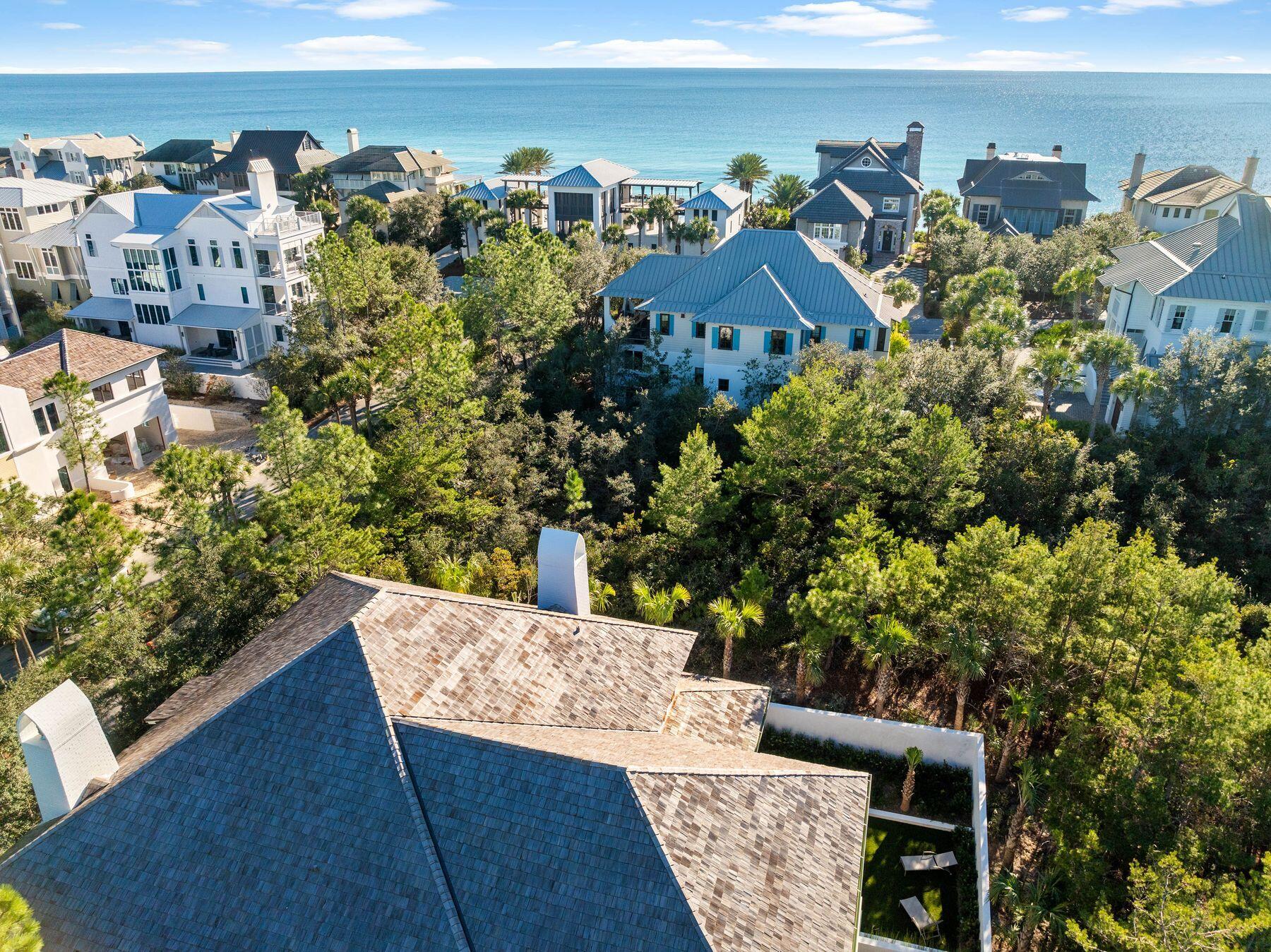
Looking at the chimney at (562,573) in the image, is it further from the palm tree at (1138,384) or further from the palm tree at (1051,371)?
the palm tree at (1138,384)

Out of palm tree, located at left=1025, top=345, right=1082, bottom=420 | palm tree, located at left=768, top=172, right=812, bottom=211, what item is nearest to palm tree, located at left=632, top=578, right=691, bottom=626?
palm tree, located at left=1025, top=345, right=1082, bottom=420

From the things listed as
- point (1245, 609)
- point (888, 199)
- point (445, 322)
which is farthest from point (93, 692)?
point (888, 199)

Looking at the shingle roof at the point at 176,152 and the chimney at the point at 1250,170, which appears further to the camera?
the shingle roof at the point at 176,152

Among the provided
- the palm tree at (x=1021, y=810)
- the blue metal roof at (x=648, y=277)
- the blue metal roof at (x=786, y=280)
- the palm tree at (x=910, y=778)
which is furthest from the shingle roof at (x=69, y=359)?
the palm tree at (x=1021, y=810)

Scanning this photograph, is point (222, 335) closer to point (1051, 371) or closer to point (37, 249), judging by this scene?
point (37, 249)

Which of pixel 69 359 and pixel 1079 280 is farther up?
pixel 1079 280

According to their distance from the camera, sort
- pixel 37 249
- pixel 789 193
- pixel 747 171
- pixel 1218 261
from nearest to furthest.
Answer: pixel 1218 261
pixel 37 249
pixel 789 193
pixel 747 171

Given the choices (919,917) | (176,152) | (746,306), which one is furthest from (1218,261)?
(176,152)

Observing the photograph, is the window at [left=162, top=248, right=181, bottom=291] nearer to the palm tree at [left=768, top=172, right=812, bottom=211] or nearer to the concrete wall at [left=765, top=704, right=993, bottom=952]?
the concrete wall at [left=765, top=704, right=993, bottom=952]
